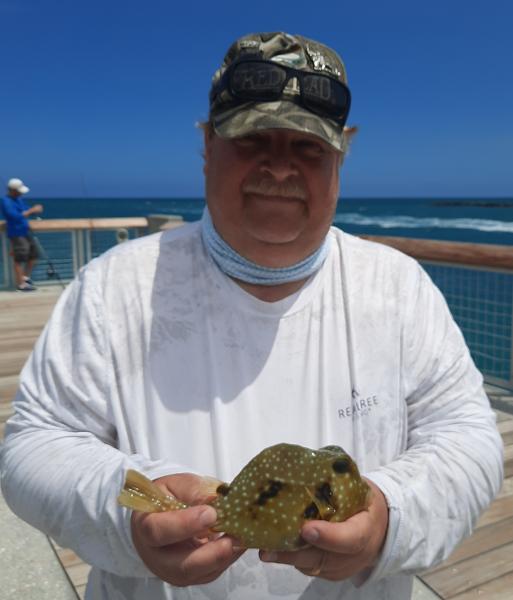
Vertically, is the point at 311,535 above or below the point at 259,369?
below

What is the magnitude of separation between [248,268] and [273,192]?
20cm

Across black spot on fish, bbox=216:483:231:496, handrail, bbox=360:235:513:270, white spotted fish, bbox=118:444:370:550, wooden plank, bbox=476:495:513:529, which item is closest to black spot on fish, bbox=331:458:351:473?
white spotted fish, bbox=118:444:370:550

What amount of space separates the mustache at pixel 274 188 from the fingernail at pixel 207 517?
0.74m

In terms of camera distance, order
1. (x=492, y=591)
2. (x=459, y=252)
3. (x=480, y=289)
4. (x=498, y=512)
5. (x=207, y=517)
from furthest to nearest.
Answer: (x=480, y=289) → (x=459, y=252) → (x=498, y=512) → (x=492, y=591) → (x=207, y=517)

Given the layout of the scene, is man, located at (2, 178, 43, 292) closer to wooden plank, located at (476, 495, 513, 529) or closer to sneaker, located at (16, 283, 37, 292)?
sneaker, located at (16, 283, 37, 292)

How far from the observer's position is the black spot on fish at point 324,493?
1.25 metres

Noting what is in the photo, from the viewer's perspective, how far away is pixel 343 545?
3.85 ft

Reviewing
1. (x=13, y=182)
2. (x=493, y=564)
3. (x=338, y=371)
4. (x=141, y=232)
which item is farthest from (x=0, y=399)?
(x=13, y=182)

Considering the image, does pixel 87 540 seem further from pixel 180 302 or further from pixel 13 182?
pixel 13 182

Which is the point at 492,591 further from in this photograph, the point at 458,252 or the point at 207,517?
the point at 458,252

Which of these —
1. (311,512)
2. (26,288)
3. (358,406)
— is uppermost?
(358,406)

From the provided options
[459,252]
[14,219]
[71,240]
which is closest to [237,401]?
[459,252]

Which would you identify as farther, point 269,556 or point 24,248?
point 24,248

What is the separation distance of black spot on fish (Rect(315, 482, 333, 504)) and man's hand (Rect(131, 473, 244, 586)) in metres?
0.20
